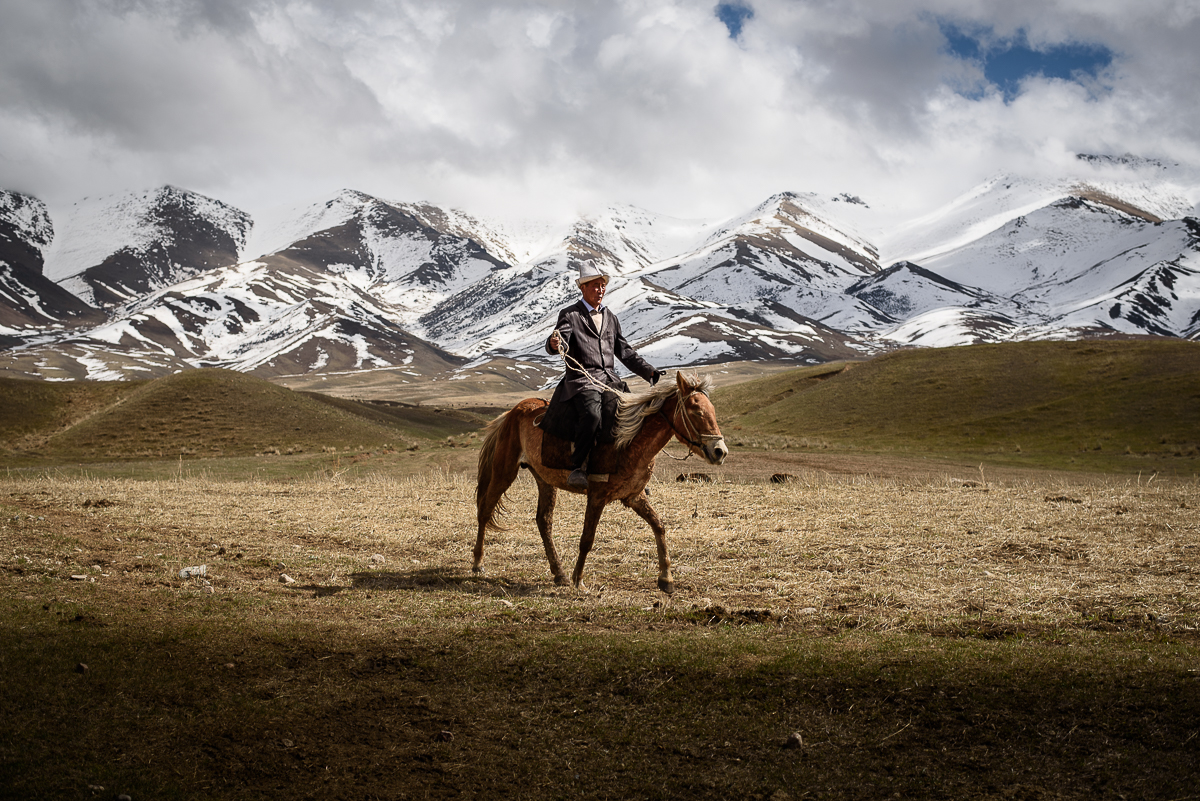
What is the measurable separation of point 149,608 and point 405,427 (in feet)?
180

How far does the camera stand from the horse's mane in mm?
11078

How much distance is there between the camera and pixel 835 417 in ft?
205

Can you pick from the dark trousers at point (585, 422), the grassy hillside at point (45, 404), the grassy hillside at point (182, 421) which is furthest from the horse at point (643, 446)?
the grassy hillside at point (45, 404)

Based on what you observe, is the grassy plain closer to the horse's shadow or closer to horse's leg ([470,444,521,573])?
the horse's shadow

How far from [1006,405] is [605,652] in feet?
186

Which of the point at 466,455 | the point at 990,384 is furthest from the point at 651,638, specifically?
the point at 990,384

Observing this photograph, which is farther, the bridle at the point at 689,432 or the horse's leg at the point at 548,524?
the horse's leg at the point at 548,524

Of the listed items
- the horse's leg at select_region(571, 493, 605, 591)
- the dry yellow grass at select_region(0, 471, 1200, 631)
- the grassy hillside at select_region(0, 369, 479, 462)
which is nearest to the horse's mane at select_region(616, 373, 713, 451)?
the horse's leg at select_region(571, 493, 605, 591)

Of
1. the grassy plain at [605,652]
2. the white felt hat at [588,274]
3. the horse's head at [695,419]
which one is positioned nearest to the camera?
the grassy plain at [605,652]

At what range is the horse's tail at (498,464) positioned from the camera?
12.8 meters

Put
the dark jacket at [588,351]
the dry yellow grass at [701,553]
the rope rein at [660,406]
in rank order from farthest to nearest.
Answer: the dark jacket at [588,351], the rope rein at [660,406], the dry yellow grass at [701,553]

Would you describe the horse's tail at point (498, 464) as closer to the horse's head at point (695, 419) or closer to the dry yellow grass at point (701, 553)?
the dry yellow grass at point (701, 553)

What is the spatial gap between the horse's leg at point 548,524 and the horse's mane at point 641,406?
5.63 feet

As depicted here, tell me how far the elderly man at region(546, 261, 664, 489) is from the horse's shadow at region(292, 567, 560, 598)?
1607 millimetres
